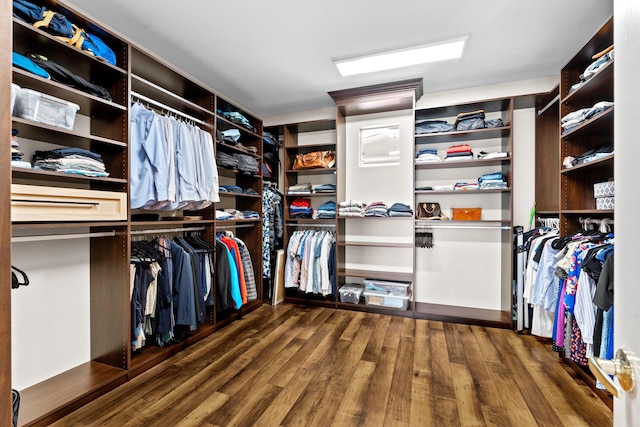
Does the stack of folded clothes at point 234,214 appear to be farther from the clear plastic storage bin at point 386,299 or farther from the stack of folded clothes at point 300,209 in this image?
the clear plastic storage bin at point 386,299

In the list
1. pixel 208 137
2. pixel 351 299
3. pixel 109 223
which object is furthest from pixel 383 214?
pixel 109 223

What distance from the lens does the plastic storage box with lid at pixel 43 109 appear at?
1.53 meters

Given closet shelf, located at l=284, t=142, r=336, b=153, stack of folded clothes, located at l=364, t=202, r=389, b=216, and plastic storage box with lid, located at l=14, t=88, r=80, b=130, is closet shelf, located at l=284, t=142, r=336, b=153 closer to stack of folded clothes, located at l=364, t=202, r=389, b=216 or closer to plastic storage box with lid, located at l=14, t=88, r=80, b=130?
stack of folded clothes, located at l=364, t=202, r=389, b=216

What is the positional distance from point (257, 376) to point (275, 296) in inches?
64.2

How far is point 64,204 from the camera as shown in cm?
167

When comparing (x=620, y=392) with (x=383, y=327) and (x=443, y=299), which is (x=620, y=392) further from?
(x=443, y=299)

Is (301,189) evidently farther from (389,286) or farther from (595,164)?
(595,164)

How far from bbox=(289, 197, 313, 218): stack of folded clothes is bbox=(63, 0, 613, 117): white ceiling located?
1.55m

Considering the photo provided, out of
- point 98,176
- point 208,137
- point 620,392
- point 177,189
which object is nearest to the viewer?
point 620,392

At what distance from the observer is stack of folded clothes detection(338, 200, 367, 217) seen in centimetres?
354

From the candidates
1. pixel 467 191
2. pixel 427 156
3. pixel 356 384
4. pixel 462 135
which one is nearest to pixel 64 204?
pixel 356 384

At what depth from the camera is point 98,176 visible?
1.87m

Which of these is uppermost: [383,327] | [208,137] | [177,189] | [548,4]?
[548,4]

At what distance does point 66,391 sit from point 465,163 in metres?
3.95
